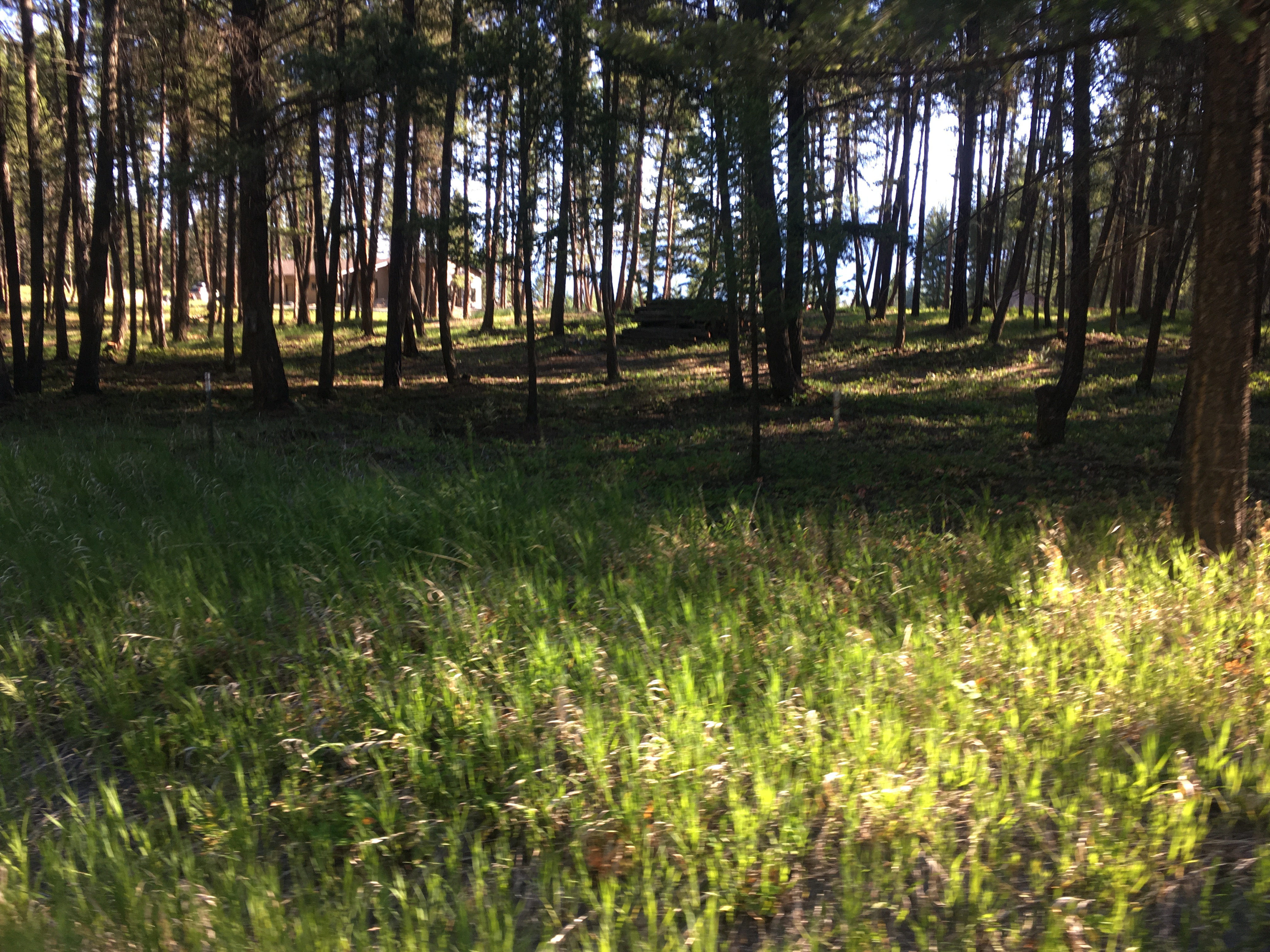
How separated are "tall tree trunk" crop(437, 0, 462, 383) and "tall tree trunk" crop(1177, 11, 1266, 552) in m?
11.5

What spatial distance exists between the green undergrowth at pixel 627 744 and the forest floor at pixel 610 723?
20mm

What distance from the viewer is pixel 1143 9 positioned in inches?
211

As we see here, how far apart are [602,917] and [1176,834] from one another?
199 centimetres

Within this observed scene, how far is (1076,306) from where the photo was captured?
13148 millimetres

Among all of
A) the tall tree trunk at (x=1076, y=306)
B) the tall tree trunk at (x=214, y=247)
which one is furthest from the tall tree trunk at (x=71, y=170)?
the tall tree trunk at (x=1076, y=306)

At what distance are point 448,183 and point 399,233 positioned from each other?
2054 millimetres

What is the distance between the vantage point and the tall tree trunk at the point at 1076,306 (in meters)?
12.5

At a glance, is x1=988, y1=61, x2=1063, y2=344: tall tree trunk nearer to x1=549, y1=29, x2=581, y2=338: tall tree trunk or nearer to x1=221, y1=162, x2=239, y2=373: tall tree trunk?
x1=549, y1=29, x2=581, y2=338: tall tree trunk

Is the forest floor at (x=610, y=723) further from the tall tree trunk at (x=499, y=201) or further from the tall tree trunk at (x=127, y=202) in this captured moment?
Result: the tall tree trunk at (x=127, y=202)

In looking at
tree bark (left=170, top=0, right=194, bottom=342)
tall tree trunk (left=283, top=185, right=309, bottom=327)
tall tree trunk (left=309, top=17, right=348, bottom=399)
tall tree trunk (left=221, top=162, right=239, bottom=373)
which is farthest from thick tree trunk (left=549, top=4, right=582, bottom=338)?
tall tree trunk (left=283, top=185, right=309, bottom=327)

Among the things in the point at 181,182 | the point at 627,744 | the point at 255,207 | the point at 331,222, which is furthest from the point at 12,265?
the point at 627,744

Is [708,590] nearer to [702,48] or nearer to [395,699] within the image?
[395,699]

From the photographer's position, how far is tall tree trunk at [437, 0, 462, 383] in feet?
52.5

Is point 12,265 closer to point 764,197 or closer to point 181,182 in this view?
point 181,182
